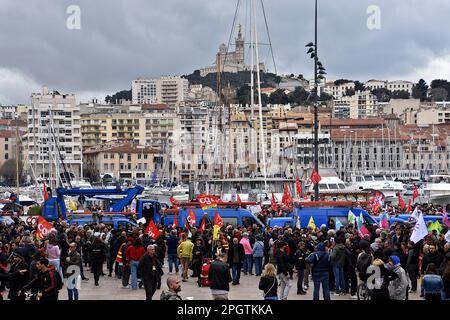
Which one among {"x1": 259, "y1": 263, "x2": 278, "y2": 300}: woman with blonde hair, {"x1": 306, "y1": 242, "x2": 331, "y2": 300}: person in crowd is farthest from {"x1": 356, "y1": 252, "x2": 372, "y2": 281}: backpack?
{"x1": 259, "y1": 263, "x2": 278, "y2": 300}: woman with blonde hair

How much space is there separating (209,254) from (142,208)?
39.6 ft

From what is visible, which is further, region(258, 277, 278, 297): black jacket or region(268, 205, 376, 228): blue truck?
region(268, 205, 376, 228): blue truck

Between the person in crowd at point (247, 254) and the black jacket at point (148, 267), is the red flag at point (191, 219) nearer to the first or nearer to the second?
the person in crowd at point (247, 254)

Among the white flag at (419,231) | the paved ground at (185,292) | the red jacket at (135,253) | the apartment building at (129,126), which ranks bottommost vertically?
the paved ground at (185,292)

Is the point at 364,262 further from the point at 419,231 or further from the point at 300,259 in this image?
the point at 419,231

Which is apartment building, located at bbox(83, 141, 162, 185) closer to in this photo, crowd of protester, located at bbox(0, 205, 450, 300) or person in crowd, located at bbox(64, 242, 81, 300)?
crowd of protester, located at bbox(0, 205, 450, 300)

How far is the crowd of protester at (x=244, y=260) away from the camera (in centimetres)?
1354

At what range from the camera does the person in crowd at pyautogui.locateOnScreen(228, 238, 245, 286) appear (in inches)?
790

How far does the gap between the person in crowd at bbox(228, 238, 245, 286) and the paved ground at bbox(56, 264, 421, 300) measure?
0.23 metres

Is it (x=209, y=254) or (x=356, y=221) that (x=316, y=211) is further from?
(x=209, y=254)

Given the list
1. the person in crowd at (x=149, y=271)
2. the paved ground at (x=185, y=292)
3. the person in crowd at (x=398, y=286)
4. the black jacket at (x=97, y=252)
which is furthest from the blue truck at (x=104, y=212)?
the person in crowd at (x=398, y=286)

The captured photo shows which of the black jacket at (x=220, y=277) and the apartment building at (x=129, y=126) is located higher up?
the apartment building at (x=129, y=126)

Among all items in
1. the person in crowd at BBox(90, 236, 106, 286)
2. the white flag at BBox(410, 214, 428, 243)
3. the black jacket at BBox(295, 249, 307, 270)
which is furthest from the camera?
the person in crowd at BBox(90, 236, 106, 286)

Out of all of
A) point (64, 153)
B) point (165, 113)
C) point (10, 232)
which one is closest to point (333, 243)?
point (10, 232)
